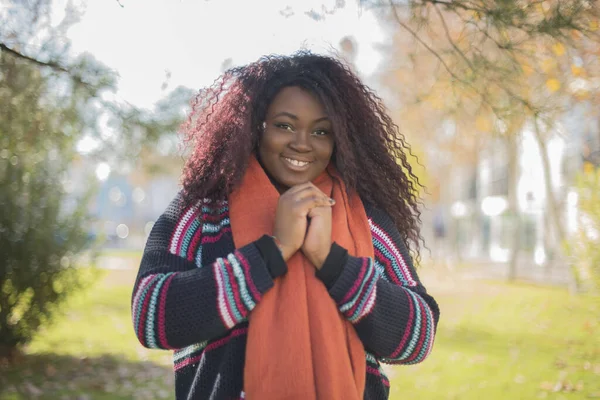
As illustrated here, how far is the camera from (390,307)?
1.67 m

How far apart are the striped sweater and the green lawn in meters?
4.11

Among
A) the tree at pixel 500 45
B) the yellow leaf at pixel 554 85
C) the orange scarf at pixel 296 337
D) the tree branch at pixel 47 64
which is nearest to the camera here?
the orange scarf at pixel 296 337

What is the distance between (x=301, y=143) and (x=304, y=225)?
311 millimetres

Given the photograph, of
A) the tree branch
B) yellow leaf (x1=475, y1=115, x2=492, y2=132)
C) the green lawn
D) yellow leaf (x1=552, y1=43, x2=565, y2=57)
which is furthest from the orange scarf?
the green lawn

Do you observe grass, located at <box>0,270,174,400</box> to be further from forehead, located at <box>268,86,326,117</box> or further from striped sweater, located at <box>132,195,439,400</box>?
forehead, located at <box>268,86,326,117</box>

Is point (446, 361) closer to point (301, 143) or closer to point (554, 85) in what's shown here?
point (554, 85)

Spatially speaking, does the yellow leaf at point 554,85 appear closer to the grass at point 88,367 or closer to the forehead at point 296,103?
the grass at point 88,367

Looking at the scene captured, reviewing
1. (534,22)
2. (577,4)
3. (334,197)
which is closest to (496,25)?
(534,22)

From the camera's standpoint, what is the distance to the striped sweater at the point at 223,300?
155cm

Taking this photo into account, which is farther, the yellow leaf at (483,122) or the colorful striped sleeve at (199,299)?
the yellow leaf at (483,122)

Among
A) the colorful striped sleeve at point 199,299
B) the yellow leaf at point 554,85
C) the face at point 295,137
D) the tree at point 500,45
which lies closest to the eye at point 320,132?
the face at point 295,137

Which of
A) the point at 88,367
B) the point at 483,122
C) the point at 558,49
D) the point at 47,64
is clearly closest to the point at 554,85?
the point at 483,122

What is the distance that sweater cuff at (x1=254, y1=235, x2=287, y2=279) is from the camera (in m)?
1.58

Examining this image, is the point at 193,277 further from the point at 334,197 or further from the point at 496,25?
the point at 496,25
